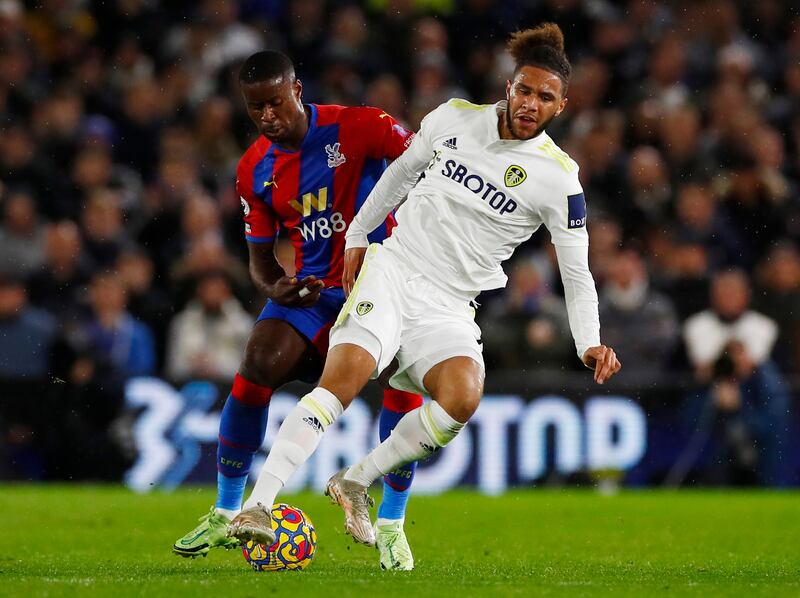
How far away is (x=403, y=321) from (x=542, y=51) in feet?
4.65

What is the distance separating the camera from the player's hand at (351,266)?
6805 millimetres

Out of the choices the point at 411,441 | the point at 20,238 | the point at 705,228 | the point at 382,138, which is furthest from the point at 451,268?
the point at 20,238

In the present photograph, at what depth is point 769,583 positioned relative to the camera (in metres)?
6.19

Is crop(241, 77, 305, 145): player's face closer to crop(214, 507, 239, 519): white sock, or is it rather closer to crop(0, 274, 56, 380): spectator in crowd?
crop(214, 507, 239, 519): white sock

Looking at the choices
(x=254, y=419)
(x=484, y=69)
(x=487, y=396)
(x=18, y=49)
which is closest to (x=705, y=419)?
(x=487, y=396)

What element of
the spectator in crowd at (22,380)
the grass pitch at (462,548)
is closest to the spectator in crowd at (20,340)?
the spectator in crowd at (22,380)

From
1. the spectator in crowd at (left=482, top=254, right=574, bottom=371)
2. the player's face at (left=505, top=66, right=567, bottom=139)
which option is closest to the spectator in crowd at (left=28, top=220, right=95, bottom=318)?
the spectator in crowd at (left=482, top=254, right=574, bottom=371)

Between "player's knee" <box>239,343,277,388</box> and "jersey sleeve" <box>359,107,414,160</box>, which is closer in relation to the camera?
"player's knee" <box>239,343,277,388</box>

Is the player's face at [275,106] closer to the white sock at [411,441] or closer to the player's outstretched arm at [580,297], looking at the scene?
the player's outstretched arm at [580,297]

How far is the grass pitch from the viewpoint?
5.85 meters

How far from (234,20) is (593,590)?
11217mm

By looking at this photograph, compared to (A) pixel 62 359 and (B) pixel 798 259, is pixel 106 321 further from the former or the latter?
(B) pixel 798 259

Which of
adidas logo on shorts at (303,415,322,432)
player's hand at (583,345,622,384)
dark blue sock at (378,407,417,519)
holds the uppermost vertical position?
player's hand at (583,345,622,384)

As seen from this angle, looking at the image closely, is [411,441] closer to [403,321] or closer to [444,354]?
[444,354]
